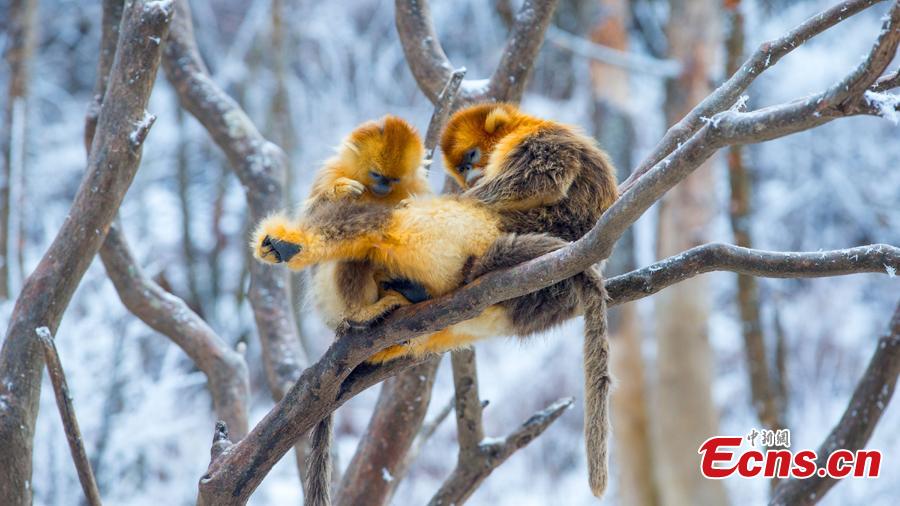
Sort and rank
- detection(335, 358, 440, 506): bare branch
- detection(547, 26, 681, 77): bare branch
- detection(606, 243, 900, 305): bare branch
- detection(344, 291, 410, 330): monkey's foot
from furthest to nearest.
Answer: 1. detection(547, 26, 681, 77): bare branch
2. detection(335, 358, 440, 506): bare branch
3. detection(344, 291, 410, 330): monkey's foot
4. detection(606, 243, 900, 305): bare branch

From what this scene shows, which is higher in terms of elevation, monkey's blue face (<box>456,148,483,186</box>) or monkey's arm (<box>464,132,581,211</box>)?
monkey's blue face (<box>456,148,483,186</box>)

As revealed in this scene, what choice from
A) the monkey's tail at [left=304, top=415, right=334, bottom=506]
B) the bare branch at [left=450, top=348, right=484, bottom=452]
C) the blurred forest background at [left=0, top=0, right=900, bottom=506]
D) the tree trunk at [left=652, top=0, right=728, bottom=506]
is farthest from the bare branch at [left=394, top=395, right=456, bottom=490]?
the tree trunk at [left=652, top=0, right=728, bottom=506]

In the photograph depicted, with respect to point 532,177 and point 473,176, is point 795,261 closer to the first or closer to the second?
point 532,177

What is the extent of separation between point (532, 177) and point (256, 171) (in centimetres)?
181

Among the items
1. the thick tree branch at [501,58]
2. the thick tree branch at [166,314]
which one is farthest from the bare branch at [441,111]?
the thick tree branch at [166,314]

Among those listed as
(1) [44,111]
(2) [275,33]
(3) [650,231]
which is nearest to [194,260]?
(2) [275,33]

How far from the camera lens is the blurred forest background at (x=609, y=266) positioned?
6.70 metres

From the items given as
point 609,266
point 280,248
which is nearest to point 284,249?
point 280,248

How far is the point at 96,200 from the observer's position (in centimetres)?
274

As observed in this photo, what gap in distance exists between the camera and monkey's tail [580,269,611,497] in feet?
6.39

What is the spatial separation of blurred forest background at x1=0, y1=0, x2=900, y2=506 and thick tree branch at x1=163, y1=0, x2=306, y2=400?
2430mm

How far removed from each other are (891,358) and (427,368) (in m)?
1.65

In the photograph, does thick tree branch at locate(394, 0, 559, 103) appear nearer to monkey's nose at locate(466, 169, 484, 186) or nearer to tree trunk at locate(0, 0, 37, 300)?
monkey's nose at locate(466, 169, 484, 186)

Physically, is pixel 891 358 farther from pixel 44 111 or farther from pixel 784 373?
pixel 44 111
